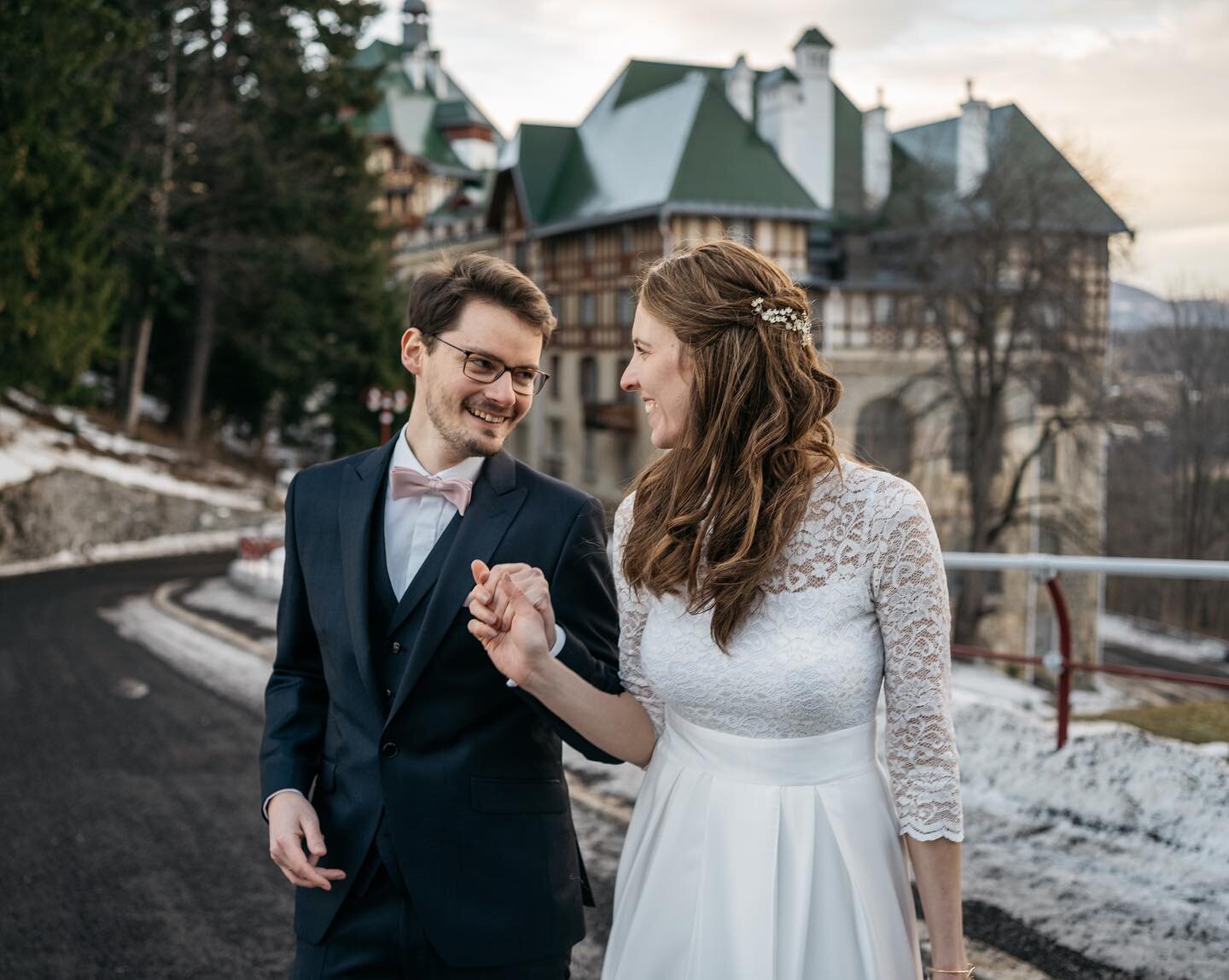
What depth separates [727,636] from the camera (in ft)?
7.61

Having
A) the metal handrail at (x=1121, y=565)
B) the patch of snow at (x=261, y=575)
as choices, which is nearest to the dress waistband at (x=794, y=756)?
the metal handrail at (x=1121, y=565)

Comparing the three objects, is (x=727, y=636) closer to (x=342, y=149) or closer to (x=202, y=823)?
(x=202, y=823)

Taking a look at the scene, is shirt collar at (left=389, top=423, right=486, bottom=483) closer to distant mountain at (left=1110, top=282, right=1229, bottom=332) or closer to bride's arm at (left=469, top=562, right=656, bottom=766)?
bride's arm at (left=469, top=562, right=656, bottom=766)

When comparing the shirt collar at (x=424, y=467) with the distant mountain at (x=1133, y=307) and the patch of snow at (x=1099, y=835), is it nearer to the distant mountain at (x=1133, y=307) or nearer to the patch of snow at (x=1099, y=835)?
the patch of snow at (x=1099, y=835)

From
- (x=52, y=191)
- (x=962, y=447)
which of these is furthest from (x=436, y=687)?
(x=962, y=447)

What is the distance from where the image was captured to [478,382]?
8.88 feet

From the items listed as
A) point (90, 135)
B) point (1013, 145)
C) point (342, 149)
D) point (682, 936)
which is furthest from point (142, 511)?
point (682, 936)

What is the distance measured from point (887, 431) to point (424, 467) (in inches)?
1246

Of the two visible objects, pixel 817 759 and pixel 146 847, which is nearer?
pixel 817 759

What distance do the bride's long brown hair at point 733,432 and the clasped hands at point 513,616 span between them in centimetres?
25

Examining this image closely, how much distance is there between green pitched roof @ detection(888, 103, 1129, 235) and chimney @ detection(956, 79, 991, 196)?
292 mm

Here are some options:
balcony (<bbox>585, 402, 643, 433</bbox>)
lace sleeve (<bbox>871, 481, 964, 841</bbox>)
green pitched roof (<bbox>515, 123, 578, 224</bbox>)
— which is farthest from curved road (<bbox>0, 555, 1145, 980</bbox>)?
green pitched roof (<bbox>515, 123, 578, 224</bbox>)

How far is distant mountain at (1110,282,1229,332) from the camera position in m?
31.8

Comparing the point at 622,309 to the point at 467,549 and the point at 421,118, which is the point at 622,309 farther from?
the point at 421,118
